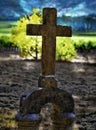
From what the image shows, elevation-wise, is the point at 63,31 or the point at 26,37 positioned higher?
the point at 63,31

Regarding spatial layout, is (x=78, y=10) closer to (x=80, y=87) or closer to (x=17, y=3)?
(x=17, y=3)

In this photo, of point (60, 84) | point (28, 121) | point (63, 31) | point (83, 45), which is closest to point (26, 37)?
point (83, 45)

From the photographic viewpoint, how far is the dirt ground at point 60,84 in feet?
28.3

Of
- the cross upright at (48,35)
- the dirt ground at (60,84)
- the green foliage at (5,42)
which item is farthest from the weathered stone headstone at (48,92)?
the green foliage at (5,42)

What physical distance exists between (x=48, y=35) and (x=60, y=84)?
285 inches

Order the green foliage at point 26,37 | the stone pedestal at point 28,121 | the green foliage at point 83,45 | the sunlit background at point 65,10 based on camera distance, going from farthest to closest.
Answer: the sunlit background at point 65,10 → the green foliage at point 83,45 → the green foliage at point 26,37 → the stone pedestal at point 28,121

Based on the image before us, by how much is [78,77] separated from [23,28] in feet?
18.1

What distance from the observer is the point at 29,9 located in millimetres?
31875

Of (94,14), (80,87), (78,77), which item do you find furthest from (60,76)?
(94,14)

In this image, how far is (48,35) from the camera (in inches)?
229

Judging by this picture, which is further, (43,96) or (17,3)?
(17,3)

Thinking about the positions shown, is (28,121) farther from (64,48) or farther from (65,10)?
(65,10)

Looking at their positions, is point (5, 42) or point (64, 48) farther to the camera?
point (5, 42)

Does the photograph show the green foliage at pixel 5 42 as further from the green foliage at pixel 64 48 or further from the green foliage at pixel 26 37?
the green foliage at pixel 64 48
